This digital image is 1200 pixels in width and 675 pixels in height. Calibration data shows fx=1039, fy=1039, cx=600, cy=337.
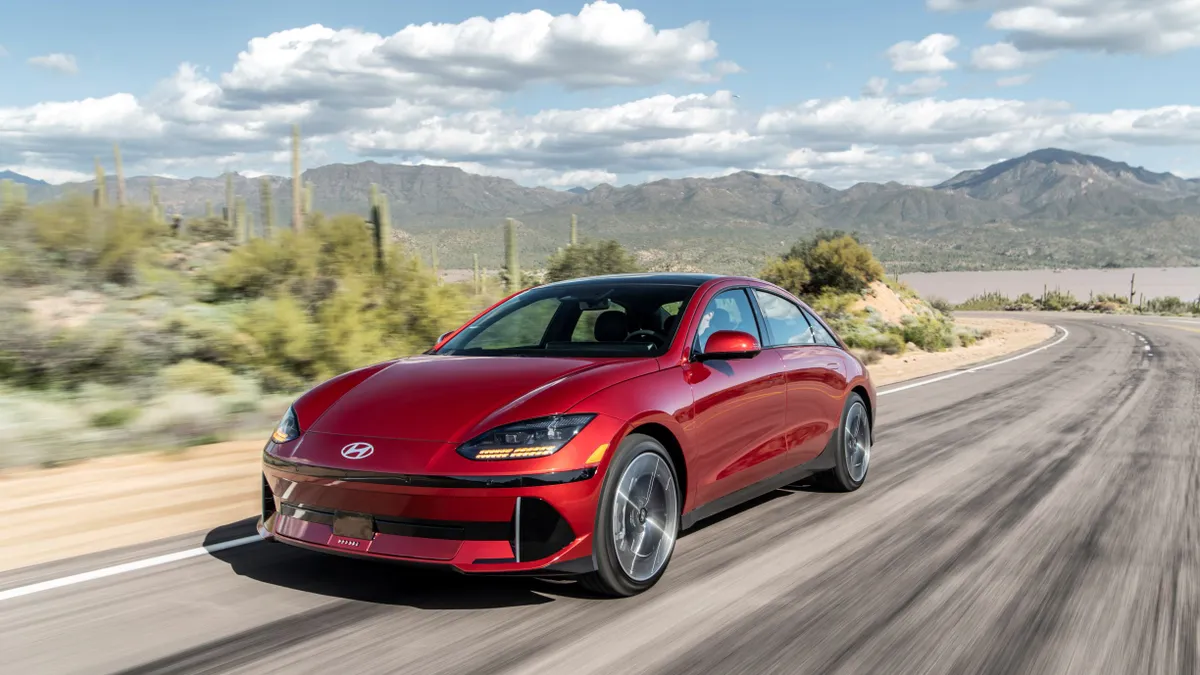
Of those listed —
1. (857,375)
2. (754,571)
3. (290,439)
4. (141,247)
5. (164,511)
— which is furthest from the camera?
(141,247)

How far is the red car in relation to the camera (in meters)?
4.38

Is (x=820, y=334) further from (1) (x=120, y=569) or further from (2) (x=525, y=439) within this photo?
(1) (x=120, y=569)

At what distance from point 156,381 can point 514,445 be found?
802 cm

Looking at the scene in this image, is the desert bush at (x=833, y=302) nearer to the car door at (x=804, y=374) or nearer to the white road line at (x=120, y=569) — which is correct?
the car door at (x=804, y=374)

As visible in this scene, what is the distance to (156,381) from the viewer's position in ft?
36.7

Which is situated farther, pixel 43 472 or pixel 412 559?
pixel 43 472

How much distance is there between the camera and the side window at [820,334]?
7.52 meters

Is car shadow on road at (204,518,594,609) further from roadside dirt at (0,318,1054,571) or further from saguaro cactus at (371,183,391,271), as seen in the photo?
saguaro cactus at (371,183,391,271)

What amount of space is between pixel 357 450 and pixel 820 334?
13.4ft

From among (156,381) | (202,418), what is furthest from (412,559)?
(156,381)

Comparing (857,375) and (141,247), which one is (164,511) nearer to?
(857,375)

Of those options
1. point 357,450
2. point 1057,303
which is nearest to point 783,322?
point 357,450

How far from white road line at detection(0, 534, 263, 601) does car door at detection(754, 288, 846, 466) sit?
3.34 meters

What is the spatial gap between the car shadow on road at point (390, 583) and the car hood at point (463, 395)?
2.02 ft
